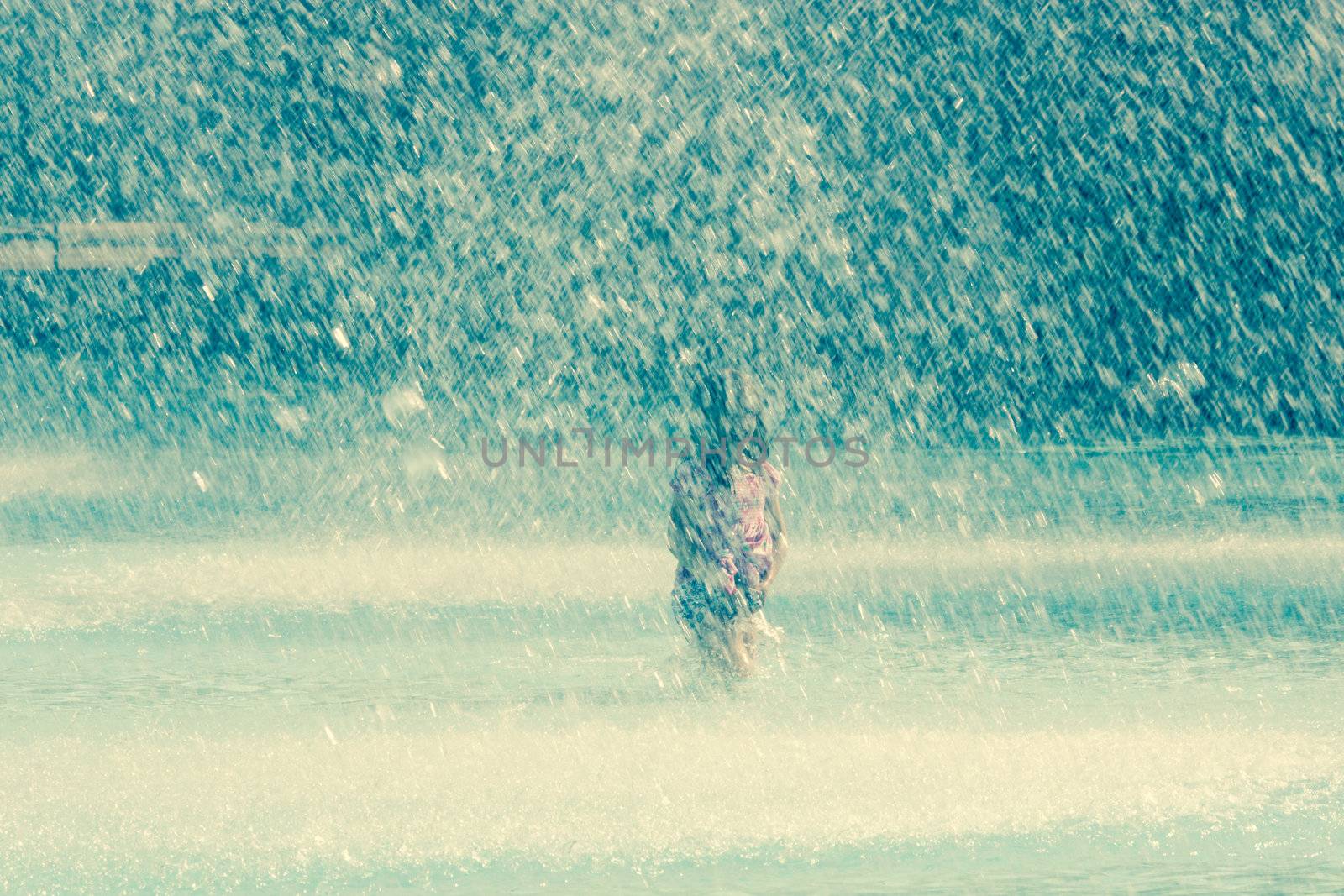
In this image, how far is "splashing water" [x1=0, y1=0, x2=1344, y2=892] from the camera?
535cm

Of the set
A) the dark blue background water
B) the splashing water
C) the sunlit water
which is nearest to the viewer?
the sunlit water

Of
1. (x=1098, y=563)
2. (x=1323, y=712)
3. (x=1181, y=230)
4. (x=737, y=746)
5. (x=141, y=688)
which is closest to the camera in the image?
(x=737, y=746)

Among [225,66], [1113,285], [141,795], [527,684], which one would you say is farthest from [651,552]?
[225,66]

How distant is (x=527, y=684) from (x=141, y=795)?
1.83m

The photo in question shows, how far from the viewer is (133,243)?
23719mm

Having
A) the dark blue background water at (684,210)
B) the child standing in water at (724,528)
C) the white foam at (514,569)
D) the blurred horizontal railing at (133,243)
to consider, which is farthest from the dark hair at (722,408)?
the blurred horizontal railing at (133,243)

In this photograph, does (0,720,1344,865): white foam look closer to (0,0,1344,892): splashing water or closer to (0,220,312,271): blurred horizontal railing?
(0,0,1344,892): splashing water

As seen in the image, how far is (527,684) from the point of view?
23.0ft

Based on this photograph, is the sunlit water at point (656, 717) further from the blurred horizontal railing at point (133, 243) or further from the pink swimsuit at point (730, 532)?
the blurred horizontal railing at point (133, 243)

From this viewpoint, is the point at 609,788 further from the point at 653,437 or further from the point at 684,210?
the point at 684,210

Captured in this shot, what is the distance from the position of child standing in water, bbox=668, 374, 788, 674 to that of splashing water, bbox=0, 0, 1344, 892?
28cm

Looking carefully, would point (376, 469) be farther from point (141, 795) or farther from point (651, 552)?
point (141, 795)

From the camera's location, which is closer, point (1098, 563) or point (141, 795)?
point (141, 795)

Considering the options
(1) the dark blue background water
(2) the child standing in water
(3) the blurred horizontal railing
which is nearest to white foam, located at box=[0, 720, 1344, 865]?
(2) the child standing in water
